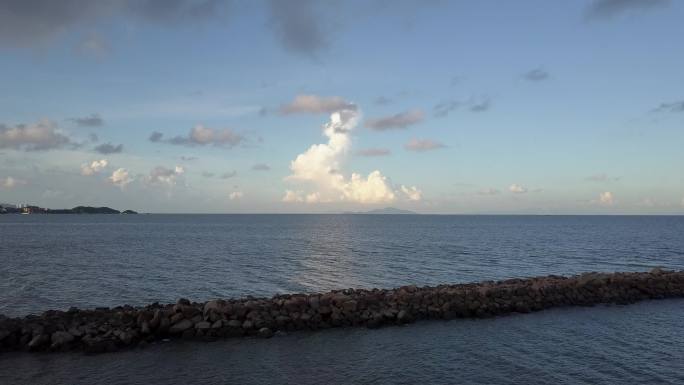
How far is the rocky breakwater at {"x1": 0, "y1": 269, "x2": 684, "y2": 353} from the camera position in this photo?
2067 cm

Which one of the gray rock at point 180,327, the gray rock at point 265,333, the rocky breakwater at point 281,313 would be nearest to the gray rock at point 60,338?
the rocky breakwater at point 281,313

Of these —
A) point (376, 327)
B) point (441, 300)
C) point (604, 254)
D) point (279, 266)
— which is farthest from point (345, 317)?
point (604, 254)

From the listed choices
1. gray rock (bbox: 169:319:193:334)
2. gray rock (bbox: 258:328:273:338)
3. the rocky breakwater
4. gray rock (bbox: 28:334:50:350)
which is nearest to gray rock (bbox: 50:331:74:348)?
the rocky breakwater

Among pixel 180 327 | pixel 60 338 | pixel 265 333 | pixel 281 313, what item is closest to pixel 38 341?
pixel 60 338

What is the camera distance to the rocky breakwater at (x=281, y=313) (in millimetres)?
20672

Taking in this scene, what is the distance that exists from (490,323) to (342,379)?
10.9m

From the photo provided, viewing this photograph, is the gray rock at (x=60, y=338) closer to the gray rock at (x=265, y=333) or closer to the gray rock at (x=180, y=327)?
the gray rock at (x=180, y=327)

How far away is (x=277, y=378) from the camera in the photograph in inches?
675

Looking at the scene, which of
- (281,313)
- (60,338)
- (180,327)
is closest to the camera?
(60,338)

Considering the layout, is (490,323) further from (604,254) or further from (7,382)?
(604,254)

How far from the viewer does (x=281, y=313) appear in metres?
24.2

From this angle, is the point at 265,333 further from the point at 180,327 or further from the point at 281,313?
the point at 180,327

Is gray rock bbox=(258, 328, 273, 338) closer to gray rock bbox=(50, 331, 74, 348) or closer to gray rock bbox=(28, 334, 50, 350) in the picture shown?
gray rock bbox=(50, 331, 74, 348)

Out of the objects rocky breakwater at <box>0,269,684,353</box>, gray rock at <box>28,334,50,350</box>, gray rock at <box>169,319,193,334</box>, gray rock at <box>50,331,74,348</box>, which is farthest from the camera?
gray rock at <box>169,319,193,334</box>
